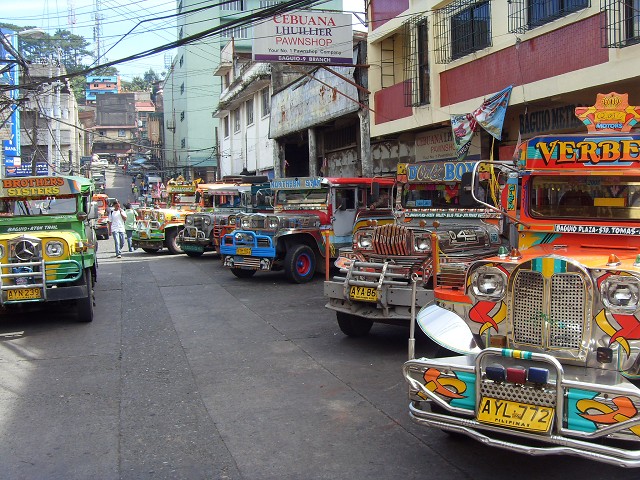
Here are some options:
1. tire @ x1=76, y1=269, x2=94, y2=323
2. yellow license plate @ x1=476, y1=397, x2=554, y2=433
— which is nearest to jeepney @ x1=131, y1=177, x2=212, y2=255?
tire @ x1=76, y1=269, x2=94, y2=323

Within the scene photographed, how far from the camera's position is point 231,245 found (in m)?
14.0

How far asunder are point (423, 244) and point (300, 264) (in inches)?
244

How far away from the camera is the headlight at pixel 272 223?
13.4 metres

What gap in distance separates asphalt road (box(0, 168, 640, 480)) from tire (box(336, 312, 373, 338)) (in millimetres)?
120

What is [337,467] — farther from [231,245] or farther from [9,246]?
[231,245]

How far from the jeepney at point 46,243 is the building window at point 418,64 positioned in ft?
30.5

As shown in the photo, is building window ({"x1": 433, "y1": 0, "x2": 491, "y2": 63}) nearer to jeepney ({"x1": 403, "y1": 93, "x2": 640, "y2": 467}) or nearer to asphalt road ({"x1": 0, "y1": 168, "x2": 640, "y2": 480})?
asphalt road ({"x1": 0, "y1": 168, "x2": 640, "y2": 480})

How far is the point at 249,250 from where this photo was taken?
535 inches

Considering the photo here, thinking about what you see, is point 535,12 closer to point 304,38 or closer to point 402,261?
point 304,38

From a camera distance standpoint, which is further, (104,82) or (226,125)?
(104,82)

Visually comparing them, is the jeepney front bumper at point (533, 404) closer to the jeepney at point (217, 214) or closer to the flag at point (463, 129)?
the flag at point (463, 129)

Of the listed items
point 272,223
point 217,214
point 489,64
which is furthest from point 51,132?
point 489,64

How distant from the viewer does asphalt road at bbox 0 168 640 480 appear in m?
4.57

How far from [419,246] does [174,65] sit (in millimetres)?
52764
